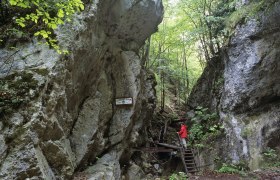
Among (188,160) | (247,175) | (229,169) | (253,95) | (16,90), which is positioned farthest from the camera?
(188,160)

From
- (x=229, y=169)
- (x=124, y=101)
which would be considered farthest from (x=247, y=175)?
(x=124, y=101)

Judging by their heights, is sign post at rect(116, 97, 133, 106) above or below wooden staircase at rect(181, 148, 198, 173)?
above

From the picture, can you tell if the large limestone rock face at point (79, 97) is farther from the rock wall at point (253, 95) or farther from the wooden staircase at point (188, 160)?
the rock wall at point (253, 95)

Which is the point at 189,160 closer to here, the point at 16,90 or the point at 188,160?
the point at 188,160

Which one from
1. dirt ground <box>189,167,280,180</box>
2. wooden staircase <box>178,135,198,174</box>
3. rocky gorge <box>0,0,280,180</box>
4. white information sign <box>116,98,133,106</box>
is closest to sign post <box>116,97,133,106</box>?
white information sign <box>116,98,133,106</box>

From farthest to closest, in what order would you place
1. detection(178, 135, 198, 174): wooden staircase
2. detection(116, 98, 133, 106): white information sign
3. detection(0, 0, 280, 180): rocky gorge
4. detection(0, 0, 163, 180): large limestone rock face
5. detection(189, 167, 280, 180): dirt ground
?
detection(178, 135, 198, 174): wooden staircase → detection(116, 98, 133, 106): white information sign → detection(189, 167, 280, 180): dirt ground → detection(0, 0, 280, 180): rocky gorge → detection(0, 0, 163, 180): large limestone rock face

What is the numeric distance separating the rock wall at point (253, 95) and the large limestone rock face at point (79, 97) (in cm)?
471

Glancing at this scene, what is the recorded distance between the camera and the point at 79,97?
10328mm

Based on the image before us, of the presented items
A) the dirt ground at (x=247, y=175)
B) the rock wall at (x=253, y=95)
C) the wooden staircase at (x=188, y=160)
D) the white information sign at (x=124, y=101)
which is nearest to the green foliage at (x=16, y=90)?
the white information sign at (x=124, y=101)

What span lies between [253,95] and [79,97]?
8.81m

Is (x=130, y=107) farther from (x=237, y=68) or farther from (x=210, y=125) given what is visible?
(x=237, y=68)

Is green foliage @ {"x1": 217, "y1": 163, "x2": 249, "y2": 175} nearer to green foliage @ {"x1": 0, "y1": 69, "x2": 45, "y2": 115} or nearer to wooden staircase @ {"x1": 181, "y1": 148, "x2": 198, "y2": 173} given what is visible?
wooden staircase @ {"x1": 181, "y1": 148, "x2": 198, "y2": 173}

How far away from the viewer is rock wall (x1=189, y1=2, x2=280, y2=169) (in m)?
12.7

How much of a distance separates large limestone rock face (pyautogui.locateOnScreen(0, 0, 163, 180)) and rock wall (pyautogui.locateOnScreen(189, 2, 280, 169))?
4.71 m
